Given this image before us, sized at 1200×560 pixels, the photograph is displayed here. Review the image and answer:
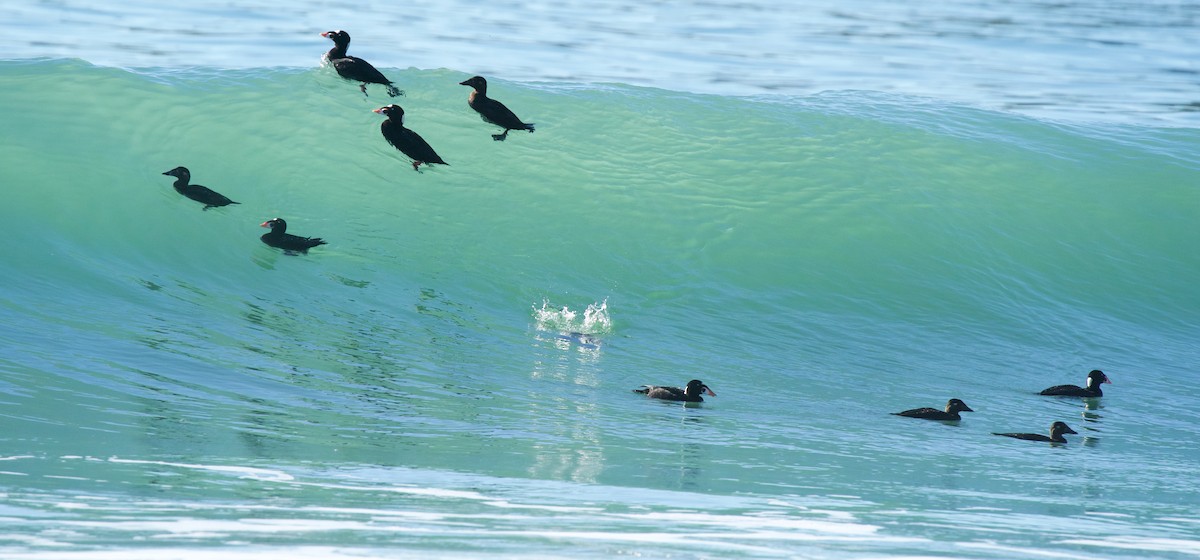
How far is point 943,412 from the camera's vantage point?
9.52m

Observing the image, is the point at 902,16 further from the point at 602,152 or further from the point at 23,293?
the point at 23,293

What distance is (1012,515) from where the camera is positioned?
6762mm

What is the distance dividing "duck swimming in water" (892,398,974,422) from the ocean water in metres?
0.20

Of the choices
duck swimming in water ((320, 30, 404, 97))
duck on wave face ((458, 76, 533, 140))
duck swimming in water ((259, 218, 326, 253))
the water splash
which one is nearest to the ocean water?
the water splash

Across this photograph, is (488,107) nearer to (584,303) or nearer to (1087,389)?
(584,303)

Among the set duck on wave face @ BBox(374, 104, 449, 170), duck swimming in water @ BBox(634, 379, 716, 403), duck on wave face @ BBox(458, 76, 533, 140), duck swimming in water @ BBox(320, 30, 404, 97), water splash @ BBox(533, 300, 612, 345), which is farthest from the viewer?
duck swimming in water @ BBox(320, 30, 404, 97)

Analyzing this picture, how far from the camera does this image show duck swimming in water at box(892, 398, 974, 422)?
9.40 metres

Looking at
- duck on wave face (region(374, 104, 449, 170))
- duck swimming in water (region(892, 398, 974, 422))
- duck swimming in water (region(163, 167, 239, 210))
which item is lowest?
duck swimming in water (region(892, 398, 974, 422))

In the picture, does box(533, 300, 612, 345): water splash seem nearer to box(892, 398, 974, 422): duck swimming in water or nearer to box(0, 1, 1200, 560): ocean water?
box(0, 1, 1200, 560): ocean water

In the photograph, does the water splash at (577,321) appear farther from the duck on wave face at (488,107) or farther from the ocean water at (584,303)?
the duck on wave face at (488,107)

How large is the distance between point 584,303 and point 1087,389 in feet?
14.1

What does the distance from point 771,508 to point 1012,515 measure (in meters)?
1.20

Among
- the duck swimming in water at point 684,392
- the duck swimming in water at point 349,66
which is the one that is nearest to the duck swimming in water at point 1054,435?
the duck swimming in water at point 684,392

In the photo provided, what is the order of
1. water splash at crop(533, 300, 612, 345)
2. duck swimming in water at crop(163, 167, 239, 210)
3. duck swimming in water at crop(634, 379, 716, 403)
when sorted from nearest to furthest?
duck swimming in water at crop(634, 379, 716, 403) < water splash at crop(533, 300, 612, 345) < duck swimming in water at crop(163, 167, 239, 210)
